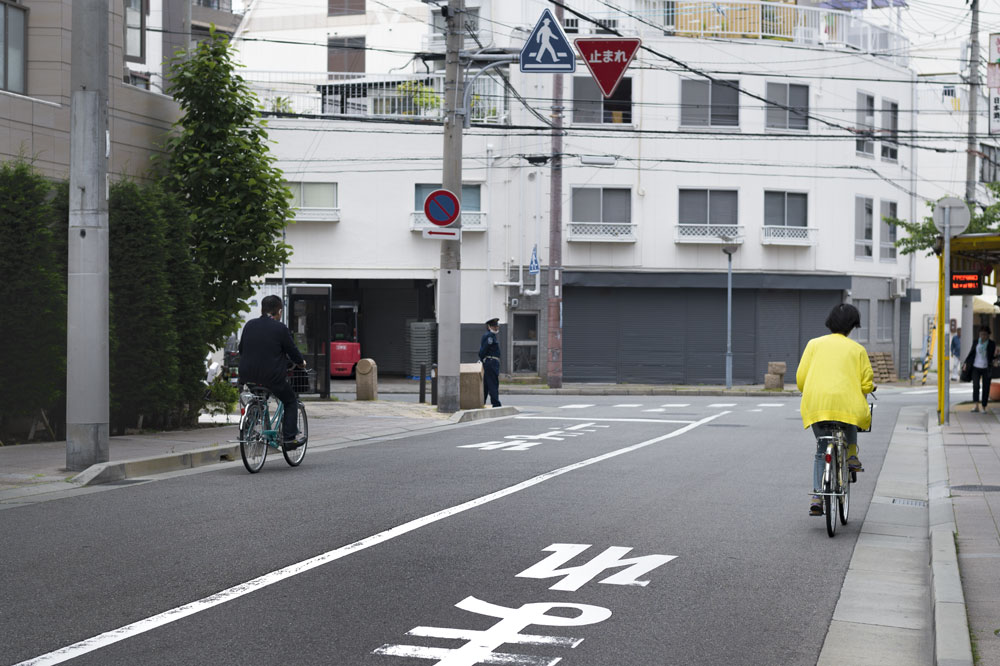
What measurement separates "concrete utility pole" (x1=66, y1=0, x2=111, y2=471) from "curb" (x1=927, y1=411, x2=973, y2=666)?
7.95 m

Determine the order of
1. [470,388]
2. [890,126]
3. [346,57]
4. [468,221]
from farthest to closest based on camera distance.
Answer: [346,57], [890,126], [468,221], [470,388]

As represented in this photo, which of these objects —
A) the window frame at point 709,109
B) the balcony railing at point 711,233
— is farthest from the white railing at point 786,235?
the window frame at point 709,109

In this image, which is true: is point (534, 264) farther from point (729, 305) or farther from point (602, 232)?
point (729, 305)

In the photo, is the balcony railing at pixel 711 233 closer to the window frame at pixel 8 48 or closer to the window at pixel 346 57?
the window at pixel 346 57

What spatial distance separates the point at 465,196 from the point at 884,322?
17279 millimetres

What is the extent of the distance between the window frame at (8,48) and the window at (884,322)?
34.4 m

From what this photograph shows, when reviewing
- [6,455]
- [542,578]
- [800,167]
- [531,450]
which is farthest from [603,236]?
[542,578]

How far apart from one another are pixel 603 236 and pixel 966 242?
18.6 m

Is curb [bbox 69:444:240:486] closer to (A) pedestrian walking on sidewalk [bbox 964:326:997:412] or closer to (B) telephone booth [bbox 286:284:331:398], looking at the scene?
(B) telephone booth [bbox 286:284:331:398]

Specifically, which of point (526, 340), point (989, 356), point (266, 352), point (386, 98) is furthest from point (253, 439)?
point (386, 98)

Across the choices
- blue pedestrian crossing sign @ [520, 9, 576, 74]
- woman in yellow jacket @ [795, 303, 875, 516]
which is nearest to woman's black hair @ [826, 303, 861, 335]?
woman in yellow jacket @ [795, 303, 875, 516]

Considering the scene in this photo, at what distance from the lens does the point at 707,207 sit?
129 feet

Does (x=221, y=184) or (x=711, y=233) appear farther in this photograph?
(x=711, y=233)

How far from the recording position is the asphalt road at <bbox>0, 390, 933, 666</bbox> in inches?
221
